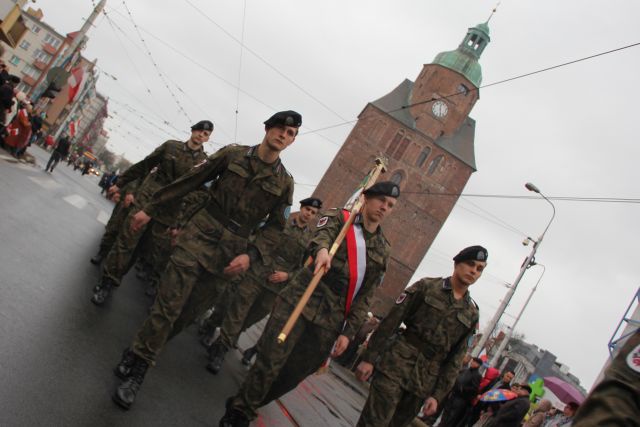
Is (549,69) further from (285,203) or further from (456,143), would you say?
(456,143)

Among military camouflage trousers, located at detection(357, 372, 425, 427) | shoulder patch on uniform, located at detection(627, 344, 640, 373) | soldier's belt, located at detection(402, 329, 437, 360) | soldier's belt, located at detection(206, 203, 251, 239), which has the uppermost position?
shoulder patch on uniform, located at detection(627, 344, 640, 373)

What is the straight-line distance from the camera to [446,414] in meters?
9.52

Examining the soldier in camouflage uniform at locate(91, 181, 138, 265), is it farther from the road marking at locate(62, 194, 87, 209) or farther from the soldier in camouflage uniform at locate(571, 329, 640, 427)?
the soldier in camouflage uniform at locate(571, 329, 640, 427)

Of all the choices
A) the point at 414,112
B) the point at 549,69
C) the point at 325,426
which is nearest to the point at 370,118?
the point at 414,112

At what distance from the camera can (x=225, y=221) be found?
438 cm

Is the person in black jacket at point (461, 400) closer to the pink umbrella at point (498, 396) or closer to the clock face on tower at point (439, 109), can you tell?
the pink umbrella at point (498, 396)

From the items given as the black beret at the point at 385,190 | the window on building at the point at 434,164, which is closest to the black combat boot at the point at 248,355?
the black beret at the point at 385,190

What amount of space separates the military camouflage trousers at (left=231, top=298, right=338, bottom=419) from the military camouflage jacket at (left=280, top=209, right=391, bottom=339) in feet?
0.32

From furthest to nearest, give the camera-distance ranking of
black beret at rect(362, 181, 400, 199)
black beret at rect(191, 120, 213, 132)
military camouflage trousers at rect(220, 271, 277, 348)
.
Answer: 1. black beret at rect(191, 120, 213, 132)
2. military camouflage trousers at rect(220, 271, 277, 348)
3. black beret at rect(362, 181, 400, 199)

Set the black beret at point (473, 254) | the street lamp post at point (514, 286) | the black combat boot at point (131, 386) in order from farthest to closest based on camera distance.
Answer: the street lamp post at point (514, 286) → the black beret at point (473, 254) → the black combat boot at point (131, 386)

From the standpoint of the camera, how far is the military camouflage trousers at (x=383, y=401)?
4.29m

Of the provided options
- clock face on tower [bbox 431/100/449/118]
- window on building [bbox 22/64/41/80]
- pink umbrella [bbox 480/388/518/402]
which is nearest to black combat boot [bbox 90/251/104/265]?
pink umbrella [bbox 480/388/518/402]

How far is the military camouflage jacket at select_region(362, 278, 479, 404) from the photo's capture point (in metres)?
4.48

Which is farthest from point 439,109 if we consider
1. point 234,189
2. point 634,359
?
point 634,359
